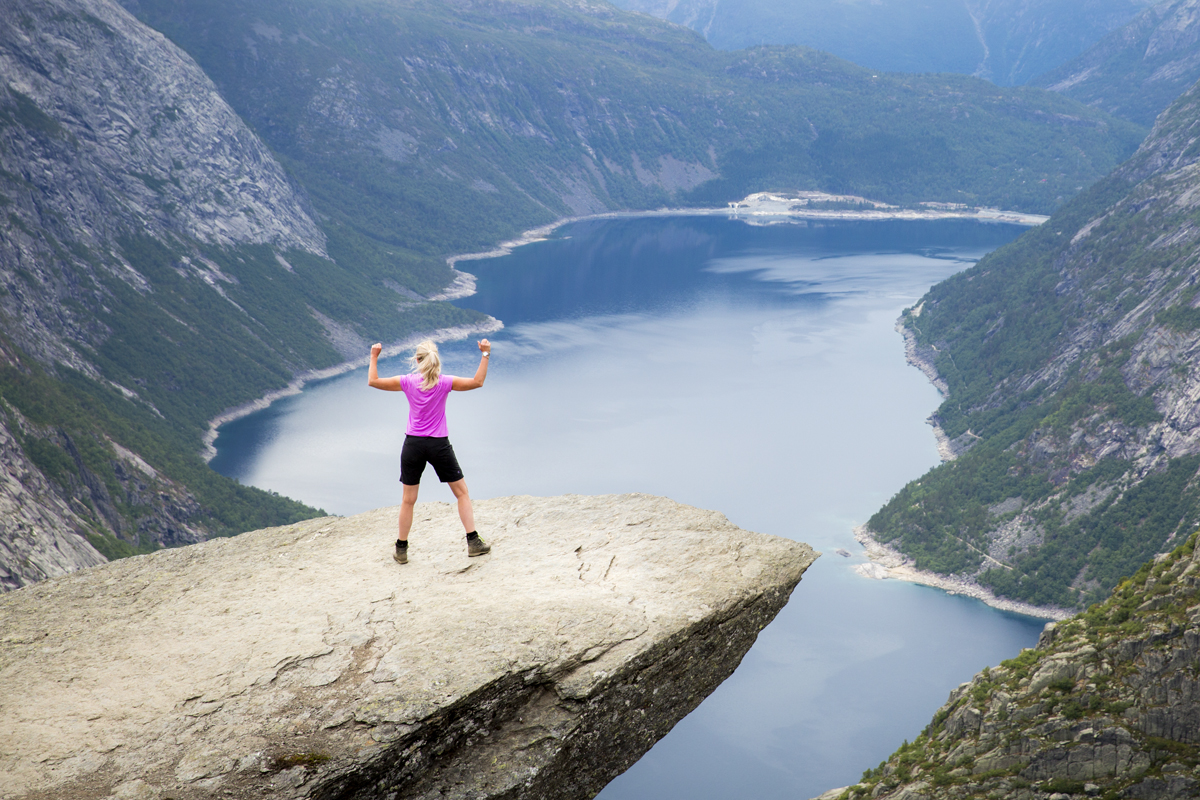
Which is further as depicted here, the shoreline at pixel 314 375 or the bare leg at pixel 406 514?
the shoreline at pixel 314 375

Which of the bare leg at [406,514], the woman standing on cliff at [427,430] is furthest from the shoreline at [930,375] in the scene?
the bare leg at [406,514]

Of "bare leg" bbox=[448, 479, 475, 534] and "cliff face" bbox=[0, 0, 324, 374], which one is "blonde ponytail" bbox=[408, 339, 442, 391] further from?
"cliff face" bbox=[0, 0, 324, 374]

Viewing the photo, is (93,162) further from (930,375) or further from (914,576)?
(930,375)

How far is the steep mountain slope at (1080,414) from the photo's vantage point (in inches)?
3898

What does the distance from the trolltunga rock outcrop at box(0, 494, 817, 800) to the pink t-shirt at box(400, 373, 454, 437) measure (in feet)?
7.68

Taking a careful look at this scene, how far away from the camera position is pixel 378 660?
13445 mm

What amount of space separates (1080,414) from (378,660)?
395ft

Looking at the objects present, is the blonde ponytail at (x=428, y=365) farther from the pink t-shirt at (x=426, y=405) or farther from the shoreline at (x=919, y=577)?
the shoreline at (x=919, y=577)

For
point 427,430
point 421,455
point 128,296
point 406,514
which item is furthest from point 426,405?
point 128,296

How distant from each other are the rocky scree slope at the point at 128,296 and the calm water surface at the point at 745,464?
489 inches

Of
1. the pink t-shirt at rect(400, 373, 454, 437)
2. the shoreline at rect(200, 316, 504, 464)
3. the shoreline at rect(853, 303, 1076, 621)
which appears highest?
the shoreline at rect(200, 316, 504, 464)

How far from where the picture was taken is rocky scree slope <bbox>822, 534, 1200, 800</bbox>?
41.2m

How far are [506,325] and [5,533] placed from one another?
147 m

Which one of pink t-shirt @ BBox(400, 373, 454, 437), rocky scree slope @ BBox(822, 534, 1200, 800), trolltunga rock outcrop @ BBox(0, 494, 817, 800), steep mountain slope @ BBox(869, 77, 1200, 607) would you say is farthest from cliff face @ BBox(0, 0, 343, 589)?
steep mountain slope @ BBox(869, 77, 1200, 607)
